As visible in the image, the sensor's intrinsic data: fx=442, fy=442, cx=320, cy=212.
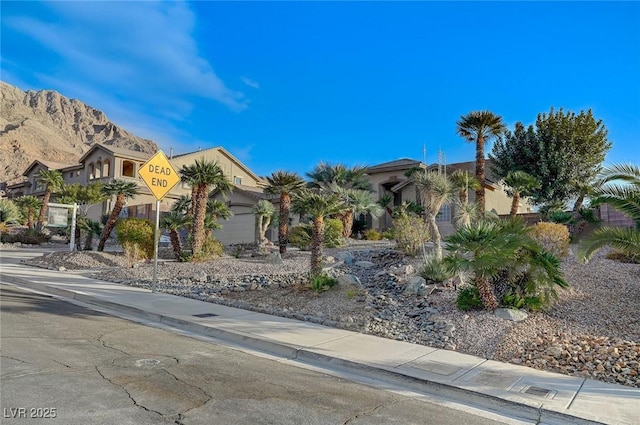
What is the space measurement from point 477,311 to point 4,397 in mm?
7567

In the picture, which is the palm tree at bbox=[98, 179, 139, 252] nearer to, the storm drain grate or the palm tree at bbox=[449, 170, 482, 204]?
the palm tree at bbox=[449, 170, 482, 204]

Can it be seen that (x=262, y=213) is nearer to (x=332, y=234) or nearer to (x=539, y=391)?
(x=332, y=234)

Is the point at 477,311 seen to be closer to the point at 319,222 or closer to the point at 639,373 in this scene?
the point at 639,373

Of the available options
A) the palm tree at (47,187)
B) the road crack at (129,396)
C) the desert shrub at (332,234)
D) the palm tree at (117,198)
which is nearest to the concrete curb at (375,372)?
the road crack at (129,396)

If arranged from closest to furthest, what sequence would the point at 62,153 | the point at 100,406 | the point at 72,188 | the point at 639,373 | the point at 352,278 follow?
the point at 100,406 < the point at 639,373 < the point at 352,278 < the point at 72,188 < the point at 62,153

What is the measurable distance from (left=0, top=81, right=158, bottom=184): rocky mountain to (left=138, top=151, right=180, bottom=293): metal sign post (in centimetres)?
10628

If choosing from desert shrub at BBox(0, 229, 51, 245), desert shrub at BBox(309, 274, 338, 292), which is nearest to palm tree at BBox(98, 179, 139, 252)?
desert shrub at BBox(0, 229, 51, 245)

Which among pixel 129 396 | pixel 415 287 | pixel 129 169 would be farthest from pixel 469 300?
pixel 129 169

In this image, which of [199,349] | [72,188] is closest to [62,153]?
[72,188]

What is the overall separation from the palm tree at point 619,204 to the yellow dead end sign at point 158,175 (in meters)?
10.6

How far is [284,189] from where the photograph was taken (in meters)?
20.3

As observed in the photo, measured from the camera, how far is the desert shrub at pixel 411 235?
49.6 ft

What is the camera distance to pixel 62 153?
393 ft

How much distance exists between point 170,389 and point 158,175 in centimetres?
872
